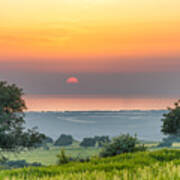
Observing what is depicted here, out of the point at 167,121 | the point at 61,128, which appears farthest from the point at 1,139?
the point at 61,128

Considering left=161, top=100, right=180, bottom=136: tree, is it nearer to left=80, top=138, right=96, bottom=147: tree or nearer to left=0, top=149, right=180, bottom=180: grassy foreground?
left=0, top=149, right=180, bottom=180: grassy foreground

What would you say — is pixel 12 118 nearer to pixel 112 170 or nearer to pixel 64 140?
pixel 112 170

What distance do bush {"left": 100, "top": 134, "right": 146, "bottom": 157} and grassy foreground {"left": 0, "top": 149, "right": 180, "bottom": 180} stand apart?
5.51 meters

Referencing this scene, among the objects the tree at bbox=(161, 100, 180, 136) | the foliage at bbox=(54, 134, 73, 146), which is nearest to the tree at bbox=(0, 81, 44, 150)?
the tree at bbox=(161, 100, 180, 136)

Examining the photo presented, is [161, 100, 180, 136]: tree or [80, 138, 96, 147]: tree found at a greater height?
[161, 100, 180, 136]: tree

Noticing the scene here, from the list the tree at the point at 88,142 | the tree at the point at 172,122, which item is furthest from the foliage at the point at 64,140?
the tree at the point at 172,122

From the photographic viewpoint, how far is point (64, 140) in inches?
2965

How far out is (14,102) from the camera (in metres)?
30.3

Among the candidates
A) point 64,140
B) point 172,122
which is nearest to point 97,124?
point 64,140

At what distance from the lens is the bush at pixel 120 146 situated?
95.9 feet

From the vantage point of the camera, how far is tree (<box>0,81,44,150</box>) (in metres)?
29.9

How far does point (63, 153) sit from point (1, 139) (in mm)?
→ 6707

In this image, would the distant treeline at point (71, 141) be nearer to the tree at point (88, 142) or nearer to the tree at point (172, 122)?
the tree at point (88, 142)

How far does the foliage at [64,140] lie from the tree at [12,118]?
40.1m
